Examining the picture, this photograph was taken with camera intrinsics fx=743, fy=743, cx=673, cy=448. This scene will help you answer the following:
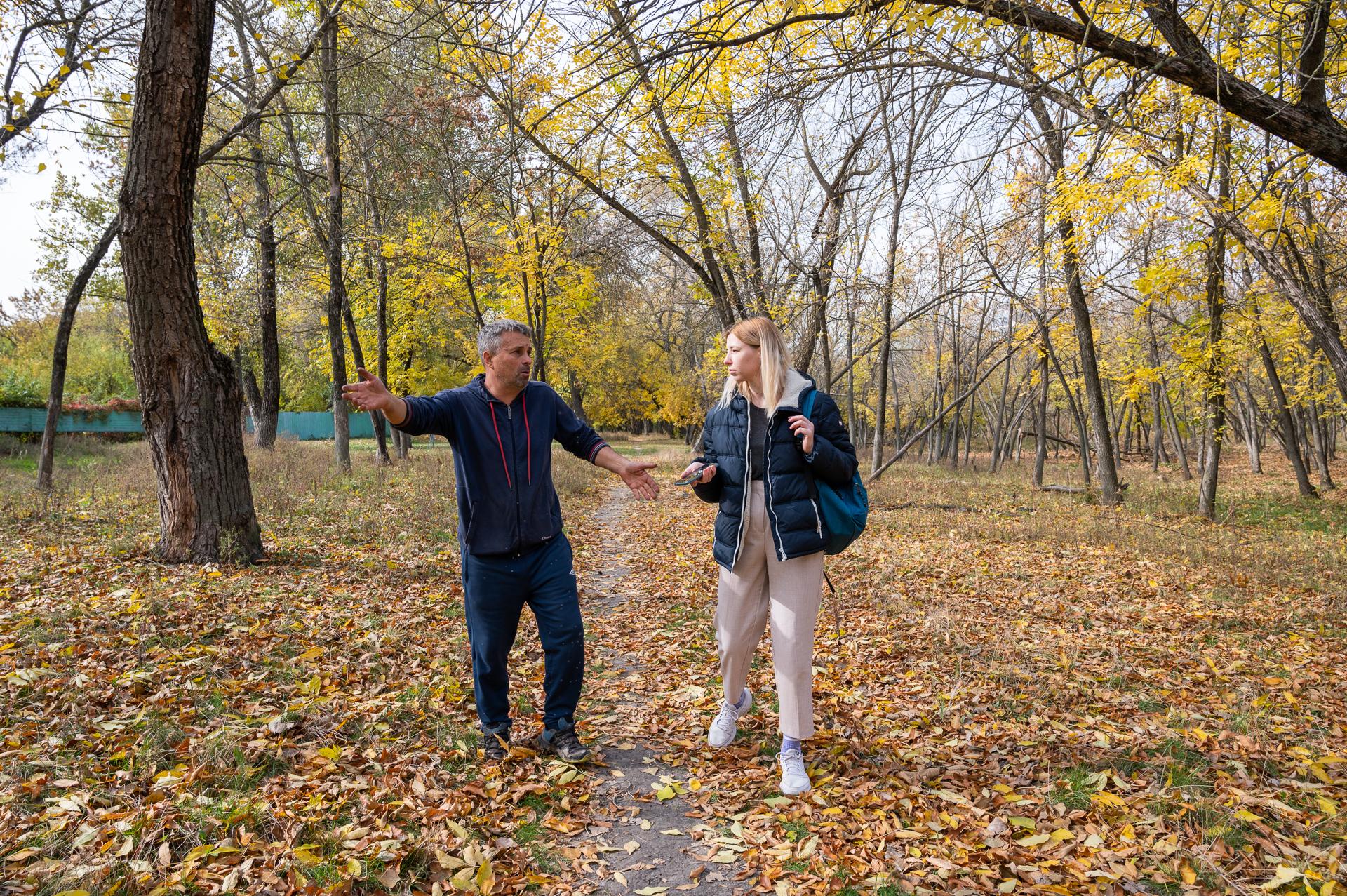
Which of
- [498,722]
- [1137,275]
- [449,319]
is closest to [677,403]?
[449,319]

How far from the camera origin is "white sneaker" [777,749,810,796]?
11.4 ft

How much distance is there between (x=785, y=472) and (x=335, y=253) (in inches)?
547

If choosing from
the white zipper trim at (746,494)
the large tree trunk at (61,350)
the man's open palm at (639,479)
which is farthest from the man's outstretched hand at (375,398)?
the large tree trunk at (61,350)

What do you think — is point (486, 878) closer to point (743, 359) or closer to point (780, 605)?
point (780, 605)

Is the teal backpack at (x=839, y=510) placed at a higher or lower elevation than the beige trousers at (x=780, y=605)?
higher

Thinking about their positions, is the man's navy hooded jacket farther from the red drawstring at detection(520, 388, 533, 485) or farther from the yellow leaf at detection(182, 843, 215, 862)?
the yellow leaf at detection(182, 843, 215, 862)

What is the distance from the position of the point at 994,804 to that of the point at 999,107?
177 inches

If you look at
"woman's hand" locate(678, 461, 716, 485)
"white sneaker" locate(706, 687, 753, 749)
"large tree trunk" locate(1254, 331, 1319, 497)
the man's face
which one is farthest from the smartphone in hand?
"large tree trunk" locate(1254, 331, 1319, 497)

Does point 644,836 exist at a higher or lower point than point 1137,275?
lower

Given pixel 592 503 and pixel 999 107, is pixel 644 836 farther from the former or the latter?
pixel 592 503

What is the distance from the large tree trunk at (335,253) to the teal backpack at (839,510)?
394 inches

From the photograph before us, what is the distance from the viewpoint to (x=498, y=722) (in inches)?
153

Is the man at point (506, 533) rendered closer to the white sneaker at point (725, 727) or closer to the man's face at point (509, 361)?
the man's face at point (509, 361)

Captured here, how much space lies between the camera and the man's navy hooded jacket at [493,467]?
12.0 ft
